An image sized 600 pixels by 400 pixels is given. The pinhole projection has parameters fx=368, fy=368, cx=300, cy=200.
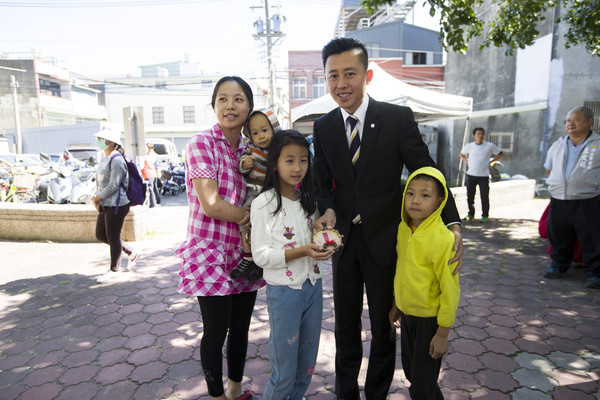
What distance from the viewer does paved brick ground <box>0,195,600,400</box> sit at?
256 centimetres

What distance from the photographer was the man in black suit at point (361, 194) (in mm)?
2051

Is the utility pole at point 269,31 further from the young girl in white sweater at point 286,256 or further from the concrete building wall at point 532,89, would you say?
the young girl in white sweater at point 286,256

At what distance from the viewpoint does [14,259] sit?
5.61 meters

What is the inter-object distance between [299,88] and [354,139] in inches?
1025

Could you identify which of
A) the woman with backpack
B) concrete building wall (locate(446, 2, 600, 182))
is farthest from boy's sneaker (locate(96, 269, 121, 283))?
concrete building wall (locate(446, 2, 600, 182))

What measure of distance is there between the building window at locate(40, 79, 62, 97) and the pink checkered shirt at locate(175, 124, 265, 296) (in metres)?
38.3

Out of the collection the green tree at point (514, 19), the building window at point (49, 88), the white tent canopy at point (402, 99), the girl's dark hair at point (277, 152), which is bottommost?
the girl's dark hair at point (277, 152)

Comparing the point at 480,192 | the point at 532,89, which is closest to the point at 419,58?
the point at 532,89

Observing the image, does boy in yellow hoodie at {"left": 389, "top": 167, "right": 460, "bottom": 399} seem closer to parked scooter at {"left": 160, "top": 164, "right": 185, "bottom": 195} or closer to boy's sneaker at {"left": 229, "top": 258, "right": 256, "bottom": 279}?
boy's sneaker at {"left": 229, "top": 258, "right": 256, "bottom": 279}

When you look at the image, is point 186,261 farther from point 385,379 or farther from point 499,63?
point 499,63

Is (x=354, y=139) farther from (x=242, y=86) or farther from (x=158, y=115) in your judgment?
(x=158, y=115)

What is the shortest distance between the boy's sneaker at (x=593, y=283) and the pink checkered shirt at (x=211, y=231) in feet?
13.8

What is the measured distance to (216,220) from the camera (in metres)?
2.06

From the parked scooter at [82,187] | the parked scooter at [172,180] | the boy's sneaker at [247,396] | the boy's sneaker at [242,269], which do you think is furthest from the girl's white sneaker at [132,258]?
the parked scooter at [172,180]
